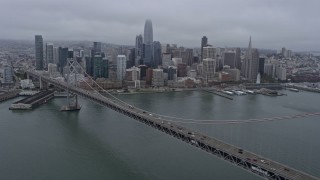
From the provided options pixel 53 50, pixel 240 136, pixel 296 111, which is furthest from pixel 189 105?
pixel 53 50

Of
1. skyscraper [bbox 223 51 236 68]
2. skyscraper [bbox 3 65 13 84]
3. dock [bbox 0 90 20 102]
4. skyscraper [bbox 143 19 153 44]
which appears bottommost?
dock [bbox 0 90 20 102]

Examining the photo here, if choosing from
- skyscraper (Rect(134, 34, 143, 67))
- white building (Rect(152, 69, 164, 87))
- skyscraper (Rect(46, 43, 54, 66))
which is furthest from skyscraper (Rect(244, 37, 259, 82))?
skyscraper (Rect(46, 43, 54, 66))

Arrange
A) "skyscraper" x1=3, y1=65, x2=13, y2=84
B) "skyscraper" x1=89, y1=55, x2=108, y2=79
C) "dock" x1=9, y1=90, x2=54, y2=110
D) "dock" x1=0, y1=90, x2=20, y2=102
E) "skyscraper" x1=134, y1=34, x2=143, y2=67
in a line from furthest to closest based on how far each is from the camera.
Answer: "skyscraper" x1=134, y1=34, x2=143, y2=67
"skyscraper" x1=89, y1=55, x2=108, y2=79
"skyscraper" x1=3, y1=65, x2=13, y2=84
"dock" x1=0, y1=90, x2=20, y2=102
"dock" x1=9, y1=90, x2=54, y2=110

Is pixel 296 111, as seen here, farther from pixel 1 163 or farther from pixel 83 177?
pixel 1 163

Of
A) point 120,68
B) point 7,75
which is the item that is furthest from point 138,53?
point 7,75

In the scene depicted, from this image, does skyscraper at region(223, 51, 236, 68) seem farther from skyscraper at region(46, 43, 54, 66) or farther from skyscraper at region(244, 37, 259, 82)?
skyscraper at region(46, 43, 54, 66)

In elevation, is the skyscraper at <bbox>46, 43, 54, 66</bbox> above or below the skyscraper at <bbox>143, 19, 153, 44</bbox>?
below

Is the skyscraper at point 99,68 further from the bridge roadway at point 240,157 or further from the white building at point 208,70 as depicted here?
the bridge roadway at point 240,157

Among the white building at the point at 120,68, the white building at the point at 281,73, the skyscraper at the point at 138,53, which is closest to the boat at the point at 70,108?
the white building at the point at 120,68

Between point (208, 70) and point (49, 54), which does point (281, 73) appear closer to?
point (208, 70)
